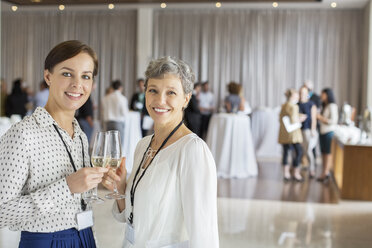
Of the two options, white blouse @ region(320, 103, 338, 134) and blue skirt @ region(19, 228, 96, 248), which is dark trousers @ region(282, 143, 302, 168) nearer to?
white blouse @ region(320, 103, 338, 134)

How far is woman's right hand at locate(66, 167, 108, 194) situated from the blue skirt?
0.67 feet

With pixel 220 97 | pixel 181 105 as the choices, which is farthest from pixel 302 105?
pixel 181 105

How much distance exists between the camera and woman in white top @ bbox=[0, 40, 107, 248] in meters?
1.48

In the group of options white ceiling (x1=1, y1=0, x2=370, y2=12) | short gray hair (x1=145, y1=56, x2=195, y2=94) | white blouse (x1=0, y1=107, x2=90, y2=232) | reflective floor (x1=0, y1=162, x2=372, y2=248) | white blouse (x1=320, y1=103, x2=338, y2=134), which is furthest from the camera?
white ceiling (x1=1, y1=0, x2=370, y2=12)

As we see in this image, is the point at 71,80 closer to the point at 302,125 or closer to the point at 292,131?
the point at 292,131

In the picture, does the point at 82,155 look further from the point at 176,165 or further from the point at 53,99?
the point at 176,165

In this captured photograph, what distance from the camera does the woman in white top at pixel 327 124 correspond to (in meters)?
7.89

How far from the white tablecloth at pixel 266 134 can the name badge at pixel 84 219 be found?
10021 millimetres

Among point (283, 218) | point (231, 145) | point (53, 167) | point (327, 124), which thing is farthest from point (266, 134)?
point (53, 167)

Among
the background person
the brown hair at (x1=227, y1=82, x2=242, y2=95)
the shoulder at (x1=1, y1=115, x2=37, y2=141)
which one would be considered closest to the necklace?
the shoulder at (x1=1, y1=115, x2=37, y2=141)

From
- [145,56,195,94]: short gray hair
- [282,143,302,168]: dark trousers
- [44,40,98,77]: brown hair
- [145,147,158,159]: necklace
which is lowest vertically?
[282,143,302,168]: dark trousers

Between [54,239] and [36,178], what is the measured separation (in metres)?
0.23

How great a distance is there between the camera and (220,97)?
13477mm

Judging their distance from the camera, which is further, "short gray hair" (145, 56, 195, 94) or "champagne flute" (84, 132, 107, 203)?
"short gray hair" (145, 56, 195, 94)
